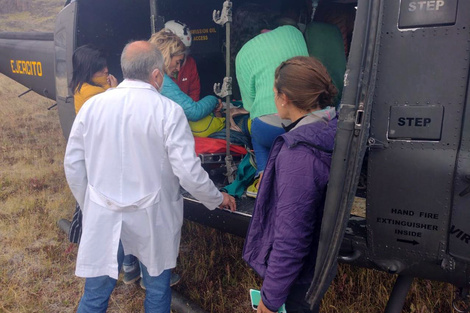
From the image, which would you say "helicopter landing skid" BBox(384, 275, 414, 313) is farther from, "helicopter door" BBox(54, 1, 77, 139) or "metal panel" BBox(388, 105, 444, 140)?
"helicopter door" BBox(54, 1, 77, 139)

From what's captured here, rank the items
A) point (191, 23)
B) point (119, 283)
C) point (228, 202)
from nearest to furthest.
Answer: point (228, 202) → point (119, 283) → point (191, 23)

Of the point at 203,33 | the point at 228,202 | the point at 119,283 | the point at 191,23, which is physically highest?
the point at 191,23

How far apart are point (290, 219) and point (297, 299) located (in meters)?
0.44

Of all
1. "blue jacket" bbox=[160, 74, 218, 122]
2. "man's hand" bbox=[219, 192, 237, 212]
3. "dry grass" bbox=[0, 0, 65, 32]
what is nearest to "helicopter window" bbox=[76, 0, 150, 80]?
"blue jacket" bbox=[160, 74, 218, 122]

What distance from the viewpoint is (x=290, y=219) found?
1.53m

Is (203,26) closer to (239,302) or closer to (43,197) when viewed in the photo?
(43,197)

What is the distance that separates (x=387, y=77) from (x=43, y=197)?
4220 mm

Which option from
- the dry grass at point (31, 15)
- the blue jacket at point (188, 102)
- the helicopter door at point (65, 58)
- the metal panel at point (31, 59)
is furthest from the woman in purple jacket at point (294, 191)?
the dry grass at point (31, 15)

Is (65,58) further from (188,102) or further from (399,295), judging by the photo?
(399,295)

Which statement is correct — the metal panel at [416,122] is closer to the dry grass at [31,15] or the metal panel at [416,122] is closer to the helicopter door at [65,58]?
the helicopter door at [65,58]

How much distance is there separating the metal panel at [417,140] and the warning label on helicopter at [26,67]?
17.9ft

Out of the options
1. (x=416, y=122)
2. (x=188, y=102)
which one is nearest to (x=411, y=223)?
(x=416, y=122)

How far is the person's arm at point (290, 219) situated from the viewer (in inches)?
60.2

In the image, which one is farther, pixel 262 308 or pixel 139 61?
pixel 139 61
